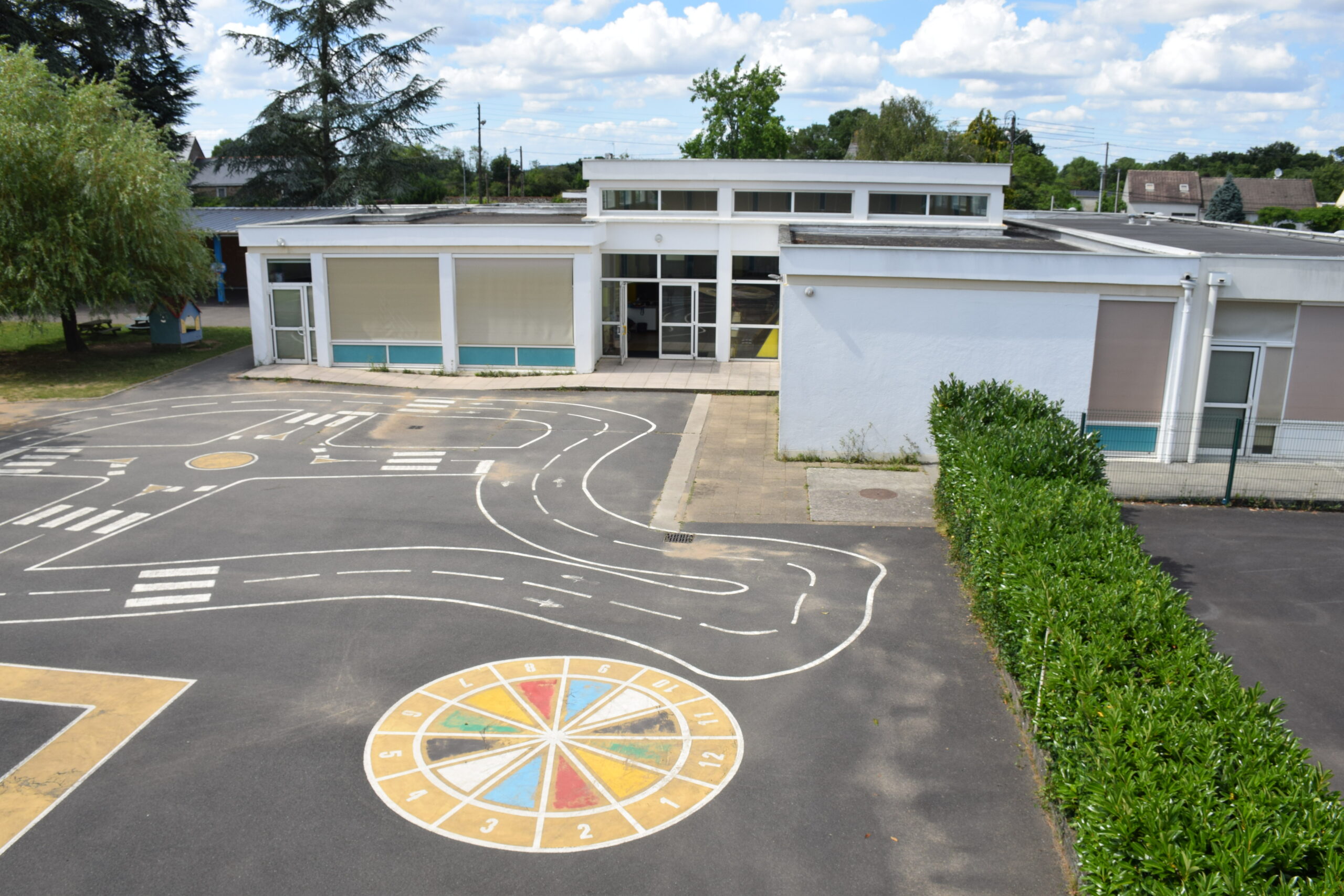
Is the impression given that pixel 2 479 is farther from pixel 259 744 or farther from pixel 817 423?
pixel 817 423

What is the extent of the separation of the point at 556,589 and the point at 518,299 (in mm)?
A: 16009

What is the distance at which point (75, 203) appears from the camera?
24.9m

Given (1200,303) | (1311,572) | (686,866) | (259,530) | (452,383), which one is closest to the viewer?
(686,866)

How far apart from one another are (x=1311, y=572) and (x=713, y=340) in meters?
18.1

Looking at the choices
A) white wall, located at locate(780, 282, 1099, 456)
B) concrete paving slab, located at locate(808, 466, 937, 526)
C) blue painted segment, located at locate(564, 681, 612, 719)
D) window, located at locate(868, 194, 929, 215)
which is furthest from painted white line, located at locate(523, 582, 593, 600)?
window, located at locate(868, 194, 929, 215)

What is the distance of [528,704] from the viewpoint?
9.70 m

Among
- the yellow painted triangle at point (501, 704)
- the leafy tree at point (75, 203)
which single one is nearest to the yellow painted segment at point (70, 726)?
the yellow painted triangle at point (501, 704)

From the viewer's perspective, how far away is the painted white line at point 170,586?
12.6m

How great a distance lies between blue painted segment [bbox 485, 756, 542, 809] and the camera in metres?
8.16

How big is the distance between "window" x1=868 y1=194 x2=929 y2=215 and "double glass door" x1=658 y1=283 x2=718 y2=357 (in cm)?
571

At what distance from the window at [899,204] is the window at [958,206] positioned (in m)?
0.25

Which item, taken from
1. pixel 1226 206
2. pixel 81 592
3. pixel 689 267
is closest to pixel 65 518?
pixel 81 592

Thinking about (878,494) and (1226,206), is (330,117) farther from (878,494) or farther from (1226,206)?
(1226,206)

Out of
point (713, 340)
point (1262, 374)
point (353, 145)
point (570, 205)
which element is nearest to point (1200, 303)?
point (1262, 374)
